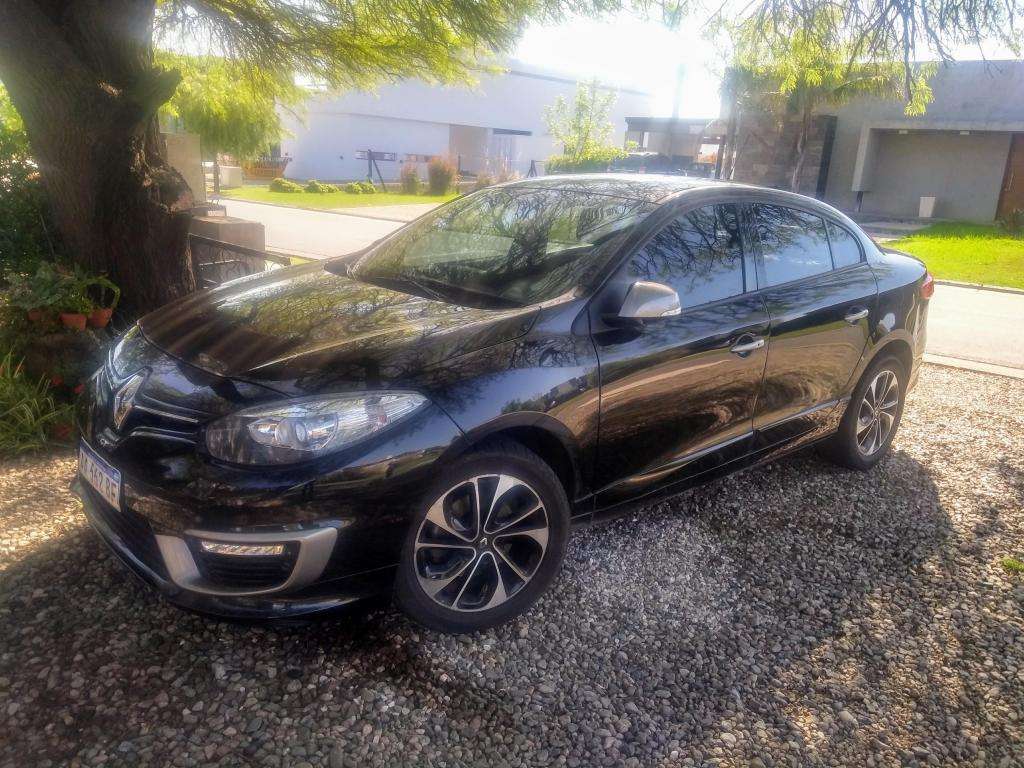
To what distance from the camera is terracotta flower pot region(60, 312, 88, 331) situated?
4500mm

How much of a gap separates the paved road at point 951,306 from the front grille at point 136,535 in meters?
7.65

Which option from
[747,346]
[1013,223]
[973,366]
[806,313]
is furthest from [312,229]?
[1013,223]

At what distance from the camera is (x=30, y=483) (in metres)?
3.88

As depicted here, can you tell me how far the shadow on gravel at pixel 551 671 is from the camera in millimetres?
2420

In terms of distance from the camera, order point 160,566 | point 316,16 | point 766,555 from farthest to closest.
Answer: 1. point 316,16
2. point 766,555
3. point 160,566

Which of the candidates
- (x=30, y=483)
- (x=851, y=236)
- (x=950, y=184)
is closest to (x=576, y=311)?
(x=851, y=236)

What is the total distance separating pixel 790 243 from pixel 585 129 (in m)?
33.3

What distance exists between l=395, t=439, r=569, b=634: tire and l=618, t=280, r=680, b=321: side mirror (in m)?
0.67

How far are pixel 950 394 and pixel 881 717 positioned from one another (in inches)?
181

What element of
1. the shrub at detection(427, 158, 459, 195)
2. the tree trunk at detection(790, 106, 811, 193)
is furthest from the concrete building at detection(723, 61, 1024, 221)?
the shrub at detection(427, 158, 459, 195)

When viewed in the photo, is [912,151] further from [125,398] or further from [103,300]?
[125,398]

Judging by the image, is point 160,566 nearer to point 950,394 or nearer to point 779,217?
point 779,217

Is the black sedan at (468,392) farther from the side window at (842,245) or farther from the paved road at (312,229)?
the paved road at (312,229)

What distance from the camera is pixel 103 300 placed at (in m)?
4.99
